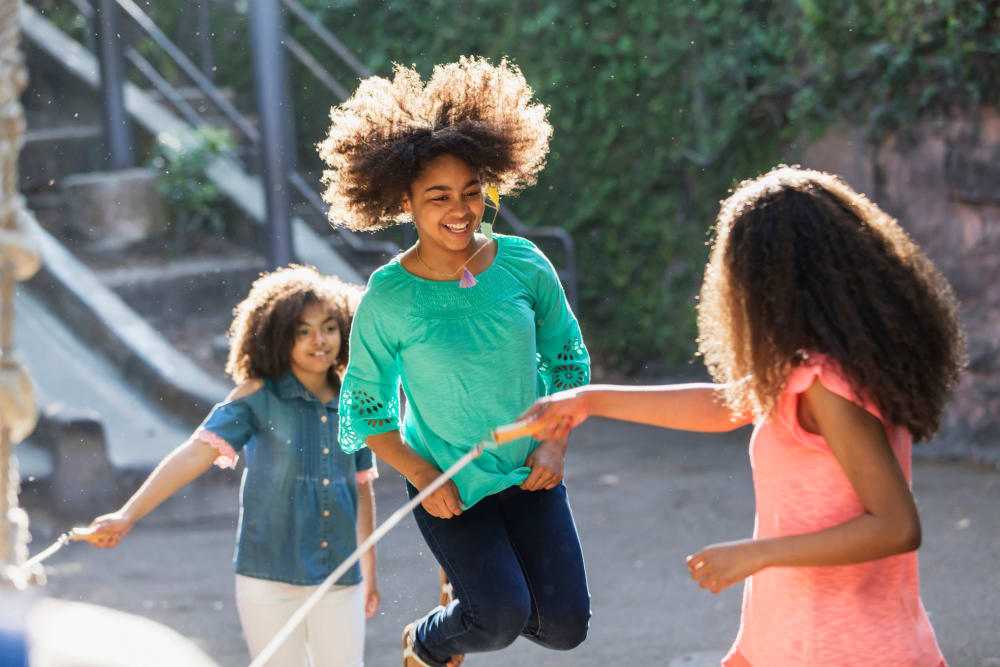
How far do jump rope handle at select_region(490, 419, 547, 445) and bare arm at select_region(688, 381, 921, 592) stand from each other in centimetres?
47

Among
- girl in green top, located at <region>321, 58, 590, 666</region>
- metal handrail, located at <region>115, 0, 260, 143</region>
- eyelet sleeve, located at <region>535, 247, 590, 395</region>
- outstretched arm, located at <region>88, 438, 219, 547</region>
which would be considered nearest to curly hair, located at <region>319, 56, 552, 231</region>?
girl in green top, located at <region>321, 58, 590, 666</region>

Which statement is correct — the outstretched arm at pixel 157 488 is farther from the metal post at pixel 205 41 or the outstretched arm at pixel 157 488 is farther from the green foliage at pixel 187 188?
the metal post at pixel 205 41

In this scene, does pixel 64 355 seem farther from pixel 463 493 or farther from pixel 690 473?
pixel 463 493

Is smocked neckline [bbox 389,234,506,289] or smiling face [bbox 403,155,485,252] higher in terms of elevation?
smiling face [bbox 403,155,485,252]

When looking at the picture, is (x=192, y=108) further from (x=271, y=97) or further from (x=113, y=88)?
(x=271, y=97)

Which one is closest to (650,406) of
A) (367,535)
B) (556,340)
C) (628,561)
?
(556,340)

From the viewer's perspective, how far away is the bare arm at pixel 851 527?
2.21 meters

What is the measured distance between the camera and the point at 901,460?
2352 mm

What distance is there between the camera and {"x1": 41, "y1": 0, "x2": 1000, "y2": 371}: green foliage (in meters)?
7.47

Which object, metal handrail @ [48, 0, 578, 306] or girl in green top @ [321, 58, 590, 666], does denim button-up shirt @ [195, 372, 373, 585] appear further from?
metal handrail @ [48, 0, 578, 306]

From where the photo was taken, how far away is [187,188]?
9375mm

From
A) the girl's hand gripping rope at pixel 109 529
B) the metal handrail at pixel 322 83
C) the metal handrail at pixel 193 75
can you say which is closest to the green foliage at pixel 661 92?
the metal handrail at pixel 322 83

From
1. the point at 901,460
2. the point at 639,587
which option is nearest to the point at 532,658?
the point at 639,587

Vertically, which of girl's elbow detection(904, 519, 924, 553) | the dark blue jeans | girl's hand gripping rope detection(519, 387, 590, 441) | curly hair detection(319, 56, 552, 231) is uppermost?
curly hair detection(319, 56, 552, 231)
